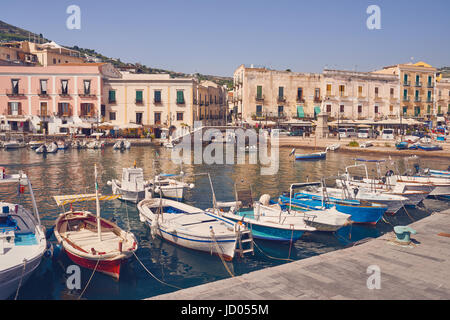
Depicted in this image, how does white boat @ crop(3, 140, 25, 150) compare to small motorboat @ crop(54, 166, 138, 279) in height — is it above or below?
above

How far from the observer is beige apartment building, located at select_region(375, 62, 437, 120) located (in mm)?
66188

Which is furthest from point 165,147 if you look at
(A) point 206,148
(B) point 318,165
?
(B) point 318,165

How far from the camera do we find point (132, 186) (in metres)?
22.5

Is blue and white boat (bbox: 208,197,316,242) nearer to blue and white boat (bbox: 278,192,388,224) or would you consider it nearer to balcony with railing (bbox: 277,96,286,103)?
blue and white boat (bbox: 278,192,388,224)

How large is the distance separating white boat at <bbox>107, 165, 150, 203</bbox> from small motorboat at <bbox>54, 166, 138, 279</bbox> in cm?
→ 648

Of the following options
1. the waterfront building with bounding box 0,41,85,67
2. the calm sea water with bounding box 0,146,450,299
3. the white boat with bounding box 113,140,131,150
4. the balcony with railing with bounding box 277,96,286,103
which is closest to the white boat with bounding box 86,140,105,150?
the white boat with bounding box 113,140,131,150

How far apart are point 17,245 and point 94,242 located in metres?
2.31

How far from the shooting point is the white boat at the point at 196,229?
45.1 feet

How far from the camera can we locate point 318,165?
40.0 metres

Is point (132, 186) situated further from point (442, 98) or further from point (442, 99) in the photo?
point (442, 98)

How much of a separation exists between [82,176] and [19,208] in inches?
659

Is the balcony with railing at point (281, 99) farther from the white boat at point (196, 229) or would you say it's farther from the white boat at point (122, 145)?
the white boat at point (196, 229)
